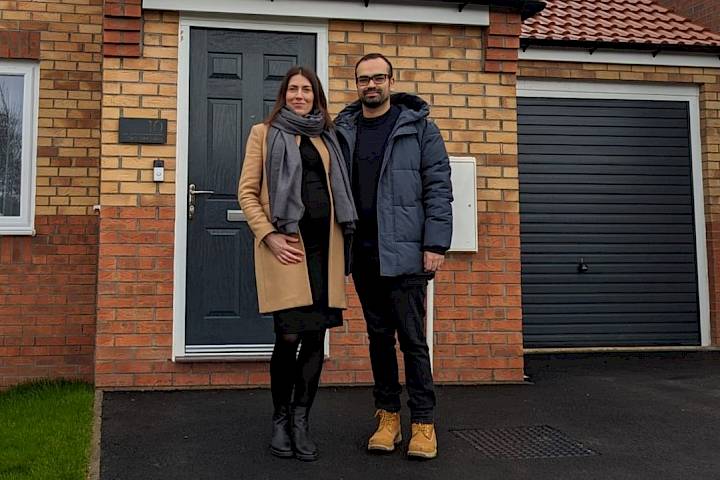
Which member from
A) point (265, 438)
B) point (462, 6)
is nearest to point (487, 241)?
point (462, 6)

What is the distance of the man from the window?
3.33 m

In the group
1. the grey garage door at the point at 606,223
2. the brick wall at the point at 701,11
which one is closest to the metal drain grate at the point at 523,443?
the grey garage door at the point at 606,223

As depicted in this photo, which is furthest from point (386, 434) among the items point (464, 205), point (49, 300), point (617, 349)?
point (617, 349)

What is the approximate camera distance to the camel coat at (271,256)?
11.0ft

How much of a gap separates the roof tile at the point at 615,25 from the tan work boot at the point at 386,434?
4981 millimetres

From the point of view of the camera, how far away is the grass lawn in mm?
3346

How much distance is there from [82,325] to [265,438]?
8.78 ft

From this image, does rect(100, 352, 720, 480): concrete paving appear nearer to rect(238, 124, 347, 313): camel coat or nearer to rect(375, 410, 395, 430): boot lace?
rect(375, 410, 395, 430): boot lace

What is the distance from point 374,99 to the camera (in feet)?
11.8

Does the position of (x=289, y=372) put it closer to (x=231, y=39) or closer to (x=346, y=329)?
(x=346, y=329)

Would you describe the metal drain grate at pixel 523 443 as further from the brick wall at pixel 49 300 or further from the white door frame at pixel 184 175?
the brick wall at pixel 49 300

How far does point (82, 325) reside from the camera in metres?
5.83

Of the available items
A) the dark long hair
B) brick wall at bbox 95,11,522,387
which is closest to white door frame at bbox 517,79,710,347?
brick wall at bbox 95,11,522,387

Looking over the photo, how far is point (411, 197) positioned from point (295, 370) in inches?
39.3
